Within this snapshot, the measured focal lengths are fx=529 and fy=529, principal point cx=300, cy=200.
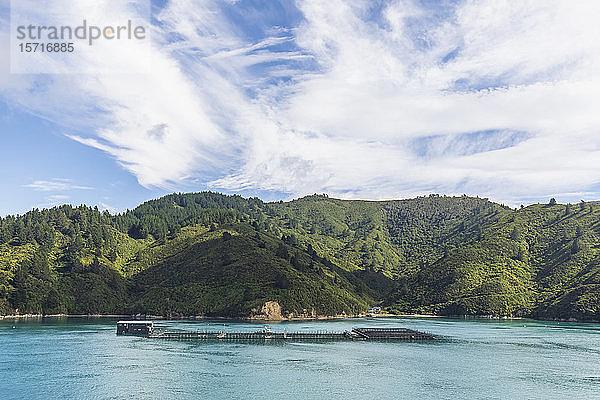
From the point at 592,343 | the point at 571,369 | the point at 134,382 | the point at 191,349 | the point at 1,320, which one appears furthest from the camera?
the point at 1,320

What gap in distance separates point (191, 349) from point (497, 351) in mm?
73703

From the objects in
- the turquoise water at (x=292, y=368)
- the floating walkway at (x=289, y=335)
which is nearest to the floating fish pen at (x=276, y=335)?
the floating walkway at (x=289, y=335)

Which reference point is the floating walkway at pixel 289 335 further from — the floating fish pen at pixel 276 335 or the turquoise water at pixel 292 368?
the turquoise water at pixel 292 368

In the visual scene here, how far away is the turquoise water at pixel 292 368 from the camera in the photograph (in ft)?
267

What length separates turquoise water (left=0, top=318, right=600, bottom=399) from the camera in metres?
81.5

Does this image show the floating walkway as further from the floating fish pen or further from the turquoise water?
the turquoise water

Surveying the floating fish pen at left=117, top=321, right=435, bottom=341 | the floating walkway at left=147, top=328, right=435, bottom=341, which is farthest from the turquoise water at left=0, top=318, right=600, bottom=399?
the floating walkway at left=147, top=328, right=435, bottom=341

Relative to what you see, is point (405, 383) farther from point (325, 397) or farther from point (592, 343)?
point (592, 343)

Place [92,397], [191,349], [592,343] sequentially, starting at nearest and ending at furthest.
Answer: [92,397] < [191,349] < [592,343]

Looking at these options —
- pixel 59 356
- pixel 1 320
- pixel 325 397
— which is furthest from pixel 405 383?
pixel 1 320

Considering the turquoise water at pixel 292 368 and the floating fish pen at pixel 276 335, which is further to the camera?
the floating fish pen at pixel 276 335

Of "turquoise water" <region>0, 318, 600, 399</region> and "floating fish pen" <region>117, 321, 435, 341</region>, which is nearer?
"turquoise water" <region>0, 318, 600, 399</region>

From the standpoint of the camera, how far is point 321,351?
126m

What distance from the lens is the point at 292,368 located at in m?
101
